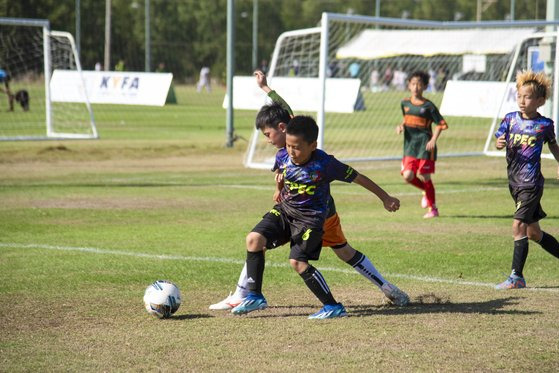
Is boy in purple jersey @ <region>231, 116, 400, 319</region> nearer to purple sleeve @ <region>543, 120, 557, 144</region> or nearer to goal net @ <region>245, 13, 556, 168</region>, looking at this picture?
purple sleeve @ <region>543, 120, 557, 144</region>

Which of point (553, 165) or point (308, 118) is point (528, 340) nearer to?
point (308, 118)

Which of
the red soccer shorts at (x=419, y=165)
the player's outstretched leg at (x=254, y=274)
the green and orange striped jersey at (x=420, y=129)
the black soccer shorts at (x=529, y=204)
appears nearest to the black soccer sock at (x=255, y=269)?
the player's outstretched leg at (x=254, y=274)

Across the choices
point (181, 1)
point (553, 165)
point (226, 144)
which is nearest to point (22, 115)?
point (226, 144)

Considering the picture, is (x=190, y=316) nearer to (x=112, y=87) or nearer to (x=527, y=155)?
(x=527, y=155)

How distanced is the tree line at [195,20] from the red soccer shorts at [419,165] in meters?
31.3

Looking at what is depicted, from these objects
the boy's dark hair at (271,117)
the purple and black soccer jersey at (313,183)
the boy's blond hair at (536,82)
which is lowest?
the purple and black soccer jersey at (313,183)

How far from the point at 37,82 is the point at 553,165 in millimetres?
18659

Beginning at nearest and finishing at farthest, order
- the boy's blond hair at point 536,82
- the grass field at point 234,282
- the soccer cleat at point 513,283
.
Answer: the grass field at point 234,282
the soccer cleat at point 513,283
the boy's blond hair at point 536,82

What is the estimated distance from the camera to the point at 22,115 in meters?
32.7

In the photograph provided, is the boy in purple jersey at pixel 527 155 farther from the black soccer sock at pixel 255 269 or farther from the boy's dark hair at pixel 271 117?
the black soccer sock at pixel 255 269

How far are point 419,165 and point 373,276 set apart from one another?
19.2 feet

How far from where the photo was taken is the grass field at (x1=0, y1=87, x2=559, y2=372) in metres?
5.54

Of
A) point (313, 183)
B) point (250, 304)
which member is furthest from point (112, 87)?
point (313, 183)

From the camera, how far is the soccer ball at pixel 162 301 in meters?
6.50
